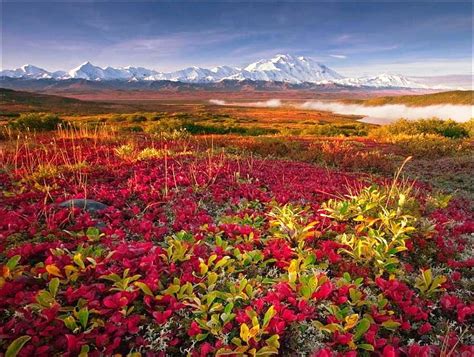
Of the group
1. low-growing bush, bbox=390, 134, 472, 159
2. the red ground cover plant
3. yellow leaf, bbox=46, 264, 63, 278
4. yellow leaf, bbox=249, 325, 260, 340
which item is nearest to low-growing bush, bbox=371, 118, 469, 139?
low-growing bush, bbox=390, 134, 472, 159

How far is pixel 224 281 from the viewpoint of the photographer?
509cm

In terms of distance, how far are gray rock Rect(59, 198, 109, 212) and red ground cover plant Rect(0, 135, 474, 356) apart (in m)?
0.19

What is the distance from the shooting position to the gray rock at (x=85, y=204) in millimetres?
7578

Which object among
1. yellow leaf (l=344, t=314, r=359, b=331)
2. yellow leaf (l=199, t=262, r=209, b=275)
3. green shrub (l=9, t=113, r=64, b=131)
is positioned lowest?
yellow leaf (l=344, t=314, r=359, b=331)

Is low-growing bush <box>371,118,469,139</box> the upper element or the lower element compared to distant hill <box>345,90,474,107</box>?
lower

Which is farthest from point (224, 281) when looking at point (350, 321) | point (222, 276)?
point (350, 321)

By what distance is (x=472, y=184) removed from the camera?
1388 cm

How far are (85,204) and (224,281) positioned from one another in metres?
4.02

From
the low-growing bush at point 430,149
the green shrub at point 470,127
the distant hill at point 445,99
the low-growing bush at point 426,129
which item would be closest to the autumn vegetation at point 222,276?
the low-growing bush at point 430,149

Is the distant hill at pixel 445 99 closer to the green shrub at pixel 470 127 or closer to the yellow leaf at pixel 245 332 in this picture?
the green shrub at pixel 470 127

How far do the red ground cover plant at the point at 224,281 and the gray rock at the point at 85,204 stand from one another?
19 cm

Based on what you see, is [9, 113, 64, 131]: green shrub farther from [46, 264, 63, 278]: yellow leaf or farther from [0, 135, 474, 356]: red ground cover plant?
[46, 264, 63, 278]: yellow leaf

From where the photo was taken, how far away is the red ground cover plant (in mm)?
3898

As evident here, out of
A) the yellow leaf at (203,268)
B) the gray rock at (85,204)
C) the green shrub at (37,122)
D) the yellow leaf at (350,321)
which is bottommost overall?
the yellow leaf at (350,321)
